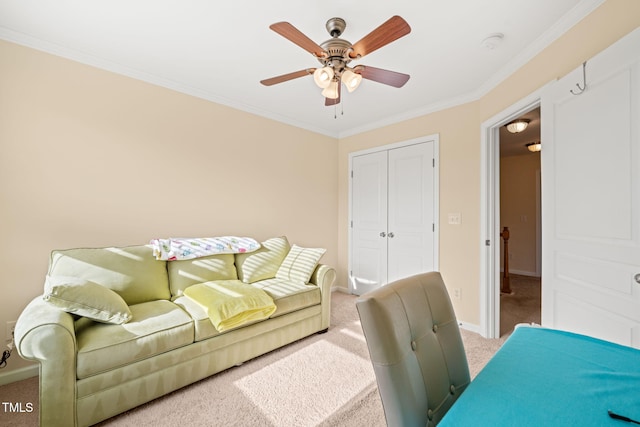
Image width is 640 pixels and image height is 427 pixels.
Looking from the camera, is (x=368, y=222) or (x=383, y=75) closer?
(x=383, y=75)

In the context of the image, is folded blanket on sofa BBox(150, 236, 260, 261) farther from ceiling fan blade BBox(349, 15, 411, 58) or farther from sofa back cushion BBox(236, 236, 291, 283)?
ceiling fan blade BBox(349, 15, 411, 58)

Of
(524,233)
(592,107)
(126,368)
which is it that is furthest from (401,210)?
(524,233)

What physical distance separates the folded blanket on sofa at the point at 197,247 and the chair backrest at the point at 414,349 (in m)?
2.19

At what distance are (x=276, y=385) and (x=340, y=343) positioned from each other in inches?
32.2

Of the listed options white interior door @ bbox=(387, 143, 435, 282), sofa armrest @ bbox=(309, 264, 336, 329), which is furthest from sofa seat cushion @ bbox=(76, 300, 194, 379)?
white interior door @ bbox=(387, 143, 435, 282)

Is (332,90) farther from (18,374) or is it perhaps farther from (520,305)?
(520,305)

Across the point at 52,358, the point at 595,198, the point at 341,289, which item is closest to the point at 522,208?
the point at 341,289

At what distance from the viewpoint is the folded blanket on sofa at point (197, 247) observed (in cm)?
244

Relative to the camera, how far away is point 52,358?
1.41 m

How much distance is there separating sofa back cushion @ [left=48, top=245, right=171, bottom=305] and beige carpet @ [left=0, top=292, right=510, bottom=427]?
0.78m

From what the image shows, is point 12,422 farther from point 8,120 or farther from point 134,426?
point 8,120

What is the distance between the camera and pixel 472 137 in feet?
9.70

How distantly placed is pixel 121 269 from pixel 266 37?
82.4 inches

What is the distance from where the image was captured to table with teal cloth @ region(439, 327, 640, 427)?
612 mm
